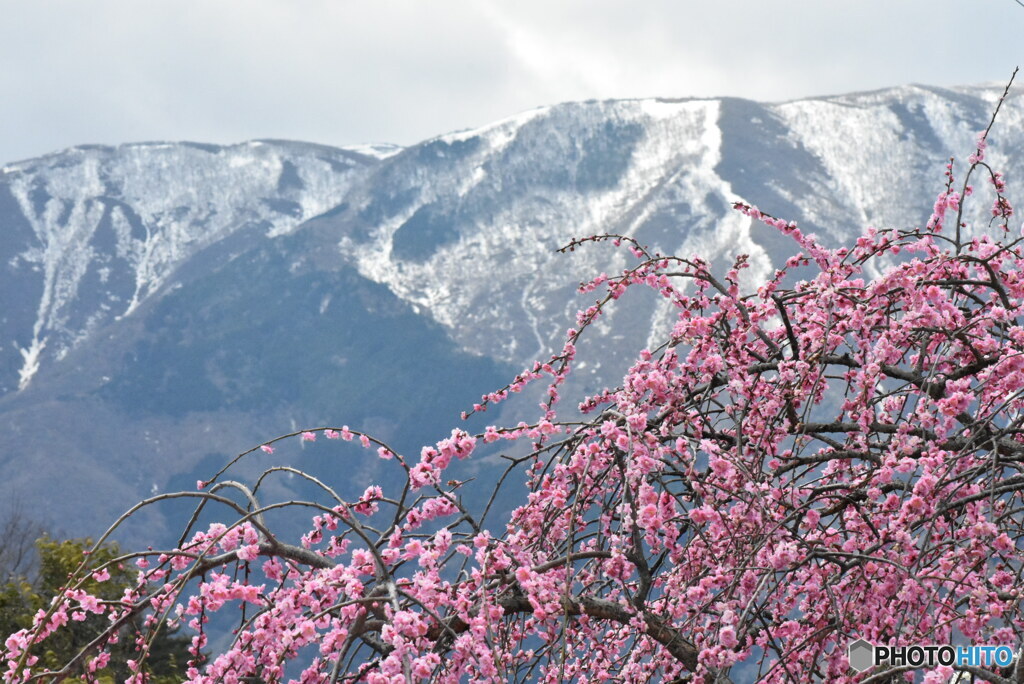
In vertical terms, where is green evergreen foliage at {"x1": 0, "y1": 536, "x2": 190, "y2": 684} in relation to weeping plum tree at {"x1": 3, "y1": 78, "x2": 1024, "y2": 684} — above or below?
above

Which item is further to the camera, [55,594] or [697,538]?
[55,594]

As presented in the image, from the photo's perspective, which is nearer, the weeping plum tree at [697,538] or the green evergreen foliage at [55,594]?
the weeping plum tree at [697,538]

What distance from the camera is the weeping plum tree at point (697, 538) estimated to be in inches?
149

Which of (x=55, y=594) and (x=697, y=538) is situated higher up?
(x=55, y=594)

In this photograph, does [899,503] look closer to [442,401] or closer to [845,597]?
[845,597]

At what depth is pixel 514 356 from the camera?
18400cm

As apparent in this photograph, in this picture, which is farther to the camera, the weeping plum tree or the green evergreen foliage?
the green evergreen foliage

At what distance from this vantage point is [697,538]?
15.1ft

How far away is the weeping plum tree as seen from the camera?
149 inches

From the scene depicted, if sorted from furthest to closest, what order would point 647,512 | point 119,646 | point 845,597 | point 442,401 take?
point 442,401 < point 119,646 < point 845,597 < point 647,512

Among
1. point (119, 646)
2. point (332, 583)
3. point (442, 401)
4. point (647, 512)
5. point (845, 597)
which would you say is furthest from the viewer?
point (442, 401)

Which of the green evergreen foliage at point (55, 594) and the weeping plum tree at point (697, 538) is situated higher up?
the green evergreen foliage at point (55, 594)

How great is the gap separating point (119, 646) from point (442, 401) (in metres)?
165

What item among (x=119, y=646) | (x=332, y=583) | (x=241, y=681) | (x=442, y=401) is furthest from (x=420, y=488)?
(x=442, y=401)
